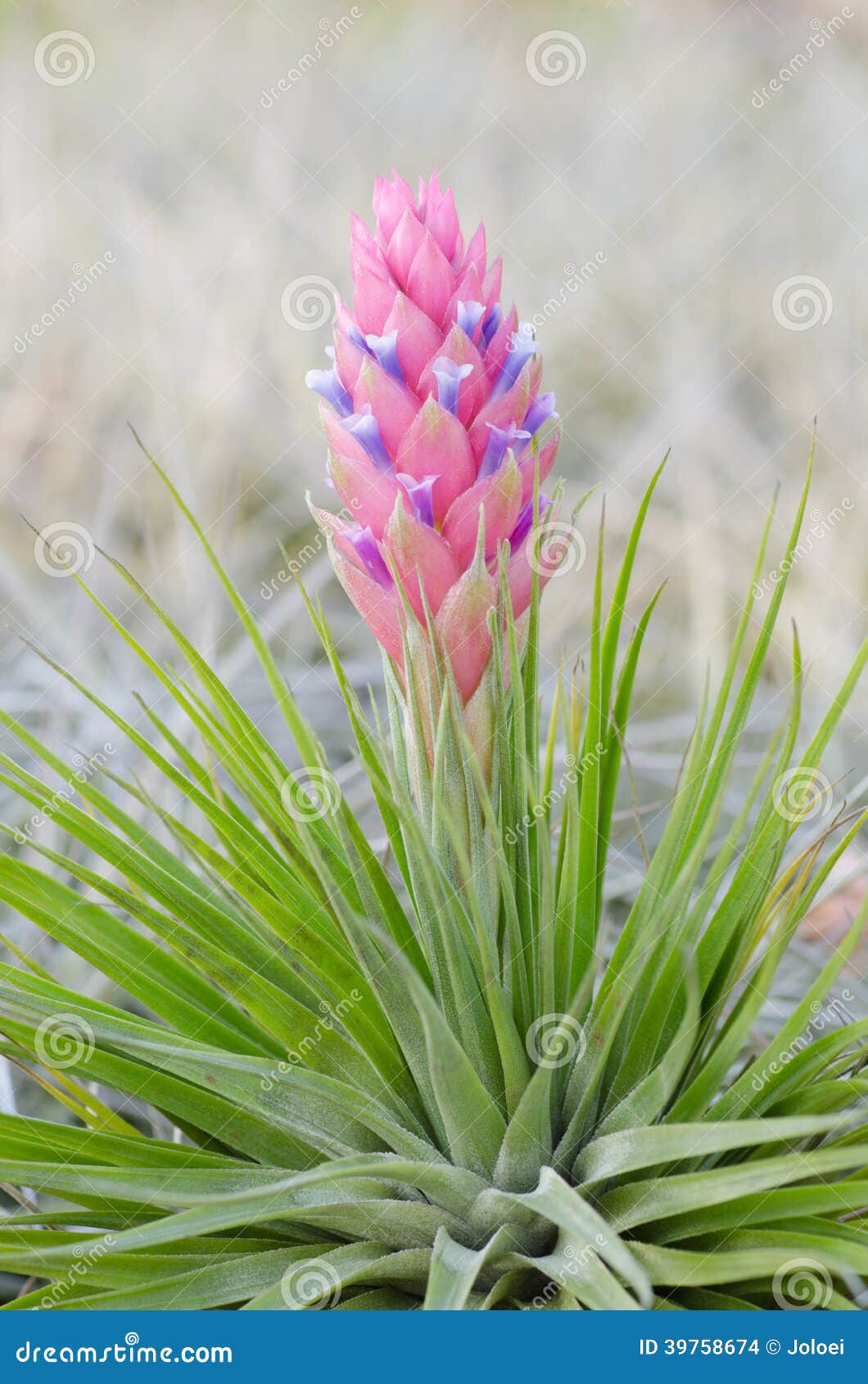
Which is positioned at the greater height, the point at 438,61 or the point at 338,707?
the point at 438,61

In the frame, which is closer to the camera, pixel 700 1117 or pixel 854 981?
pixel 700 1117

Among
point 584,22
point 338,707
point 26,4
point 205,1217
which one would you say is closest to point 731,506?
point 338,707

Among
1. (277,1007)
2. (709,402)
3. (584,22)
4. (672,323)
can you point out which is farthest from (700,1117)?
(584,22)

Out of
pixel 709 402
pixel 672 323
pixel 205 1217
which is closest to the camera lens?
pixel 205 1217

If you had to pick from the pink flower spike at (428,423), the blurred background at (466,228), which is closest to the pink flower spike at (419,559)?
the pink flower spike at (428,423)

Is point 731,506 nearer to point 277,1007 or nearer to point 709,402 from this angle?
point 709,402

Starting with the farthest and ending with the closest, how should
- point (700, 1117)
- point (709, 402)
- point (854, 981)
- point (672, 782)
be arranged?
1. point (709, 402)
2. point (672, 782)
3. point (854, 981)
4. point (700, 1117)

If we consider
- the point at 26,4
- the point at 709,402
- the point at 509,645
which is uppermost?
the point at 709,402
